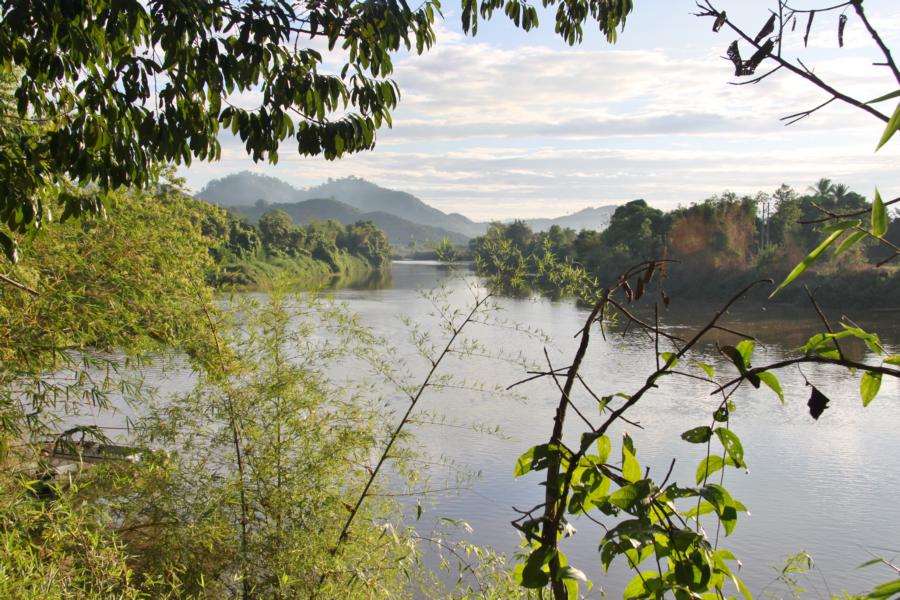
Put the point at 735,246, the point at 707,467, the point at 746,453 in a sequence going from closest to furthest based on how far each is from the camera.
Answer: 1. the point at 707,467
2. the point at 746,453
3. the point at 735,246

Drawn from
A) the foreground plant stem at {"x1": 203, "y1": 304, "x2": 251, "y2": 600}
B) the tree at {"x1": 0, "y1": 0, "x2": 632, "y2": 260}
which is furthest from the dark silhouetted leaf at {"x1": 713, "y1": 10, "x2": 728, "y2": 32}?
the foreground plant stem at {"x1": 203, "y1": 304, "x2": 251, "y2": 600}

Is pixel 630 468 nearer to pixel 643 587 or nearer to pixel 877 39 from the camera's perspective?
pixel 643 587

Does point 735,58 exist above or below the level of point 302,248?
above

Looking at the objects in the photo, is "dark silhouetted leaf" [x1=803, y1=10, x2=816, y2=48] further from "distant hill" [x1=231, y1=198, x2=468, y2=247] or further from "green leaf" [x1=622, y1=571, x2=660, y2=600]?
"distant hill" [x1=231, y1=198, x2=468, y2=247]

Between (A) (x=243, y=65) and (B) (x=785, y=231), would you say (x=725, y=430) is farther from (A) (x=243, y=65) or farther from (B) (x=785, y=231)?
(B) (x=785, y=231)

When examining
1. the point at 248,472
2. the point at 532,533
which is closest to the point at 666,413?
the point at 248,472

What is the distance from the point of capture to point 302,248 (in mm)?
36188

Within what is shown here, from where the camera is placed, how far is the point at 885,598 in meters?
0.48

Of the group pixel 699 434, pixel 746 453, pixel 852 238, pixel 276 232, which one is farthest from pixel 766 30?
pixel 276 232

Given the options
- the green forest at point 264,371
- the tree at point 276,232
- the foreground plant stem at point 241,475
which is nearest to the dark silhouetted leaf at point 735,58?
the green forest at point 264,371

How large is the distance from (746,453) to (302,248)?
98.7 feet

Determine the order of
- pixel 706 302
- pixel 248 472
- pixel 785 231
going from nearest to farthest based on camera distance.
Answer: pixel 248 472 < pixel 706 302 < pixel 785 231

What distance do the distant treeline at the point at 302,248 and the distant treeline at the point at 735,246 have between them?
1012 centimetres

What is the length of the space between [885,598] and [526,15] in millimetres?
2506
